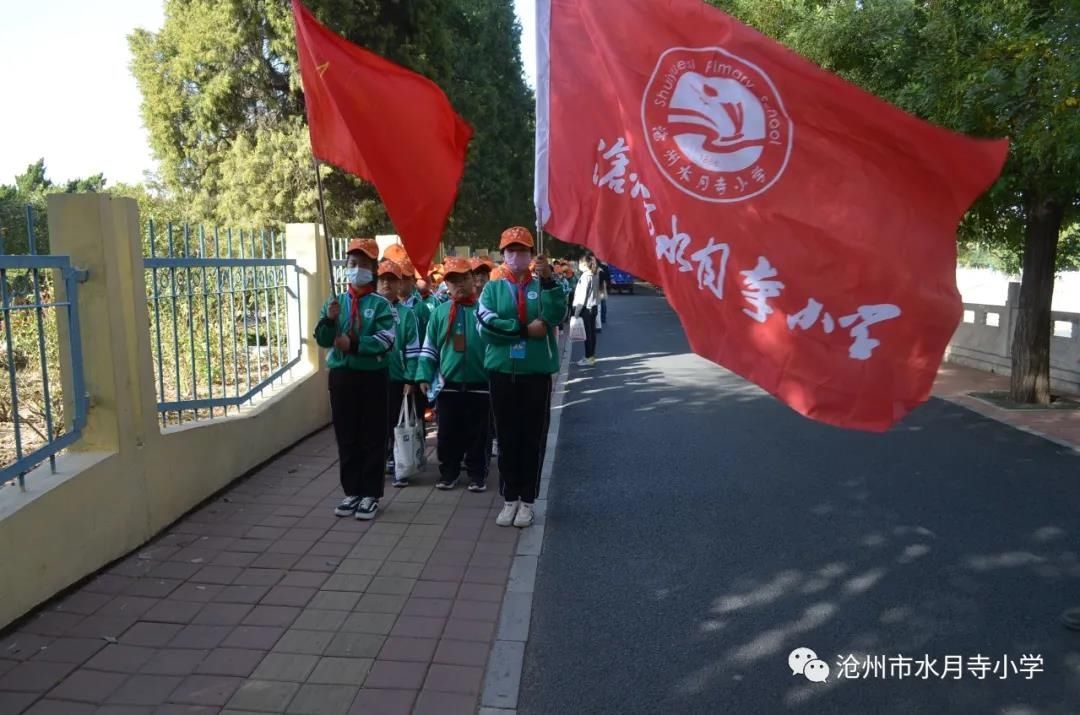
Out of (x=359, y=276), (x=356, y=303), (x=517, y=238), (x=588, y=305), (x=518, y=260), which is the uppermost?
(x=517, y=238)

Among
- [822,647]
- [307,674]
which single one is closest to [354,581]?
[307,674]

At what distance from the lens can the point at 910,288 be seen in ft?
8.99

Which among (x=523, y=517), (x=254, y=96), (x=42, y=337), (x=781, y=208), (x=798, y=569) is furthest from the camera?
(x=254, y=96)

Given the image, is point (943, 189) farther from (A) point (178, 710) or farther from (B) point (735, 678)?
(A) point (178, 710)

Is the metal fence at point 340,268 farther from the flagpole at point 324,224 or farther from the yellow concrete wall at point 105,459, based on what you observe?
the flagpole at point 324,224

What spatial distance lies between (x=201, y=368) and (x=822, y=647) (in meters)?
6.29

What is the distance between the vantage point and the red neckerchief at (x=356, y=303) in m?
5.57

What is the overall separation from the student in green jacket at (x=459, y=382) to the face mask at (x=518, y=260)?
1141 mm

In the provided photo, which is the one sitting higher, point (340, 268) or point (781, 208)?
point (781, 208)

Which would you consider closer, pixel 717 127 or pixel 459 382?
pixel 717 127

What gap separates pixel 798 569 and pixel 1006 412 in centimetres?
659

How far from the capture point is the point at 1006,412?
1014 centimetres

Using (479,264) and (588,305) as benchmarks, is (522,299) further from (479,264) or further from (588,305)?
(588,305)

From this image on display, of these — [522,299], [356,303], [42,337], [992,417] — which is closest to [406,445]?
[356,303]
